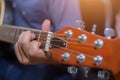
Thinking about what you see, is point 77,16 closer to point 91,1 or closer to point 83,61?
point 91,1

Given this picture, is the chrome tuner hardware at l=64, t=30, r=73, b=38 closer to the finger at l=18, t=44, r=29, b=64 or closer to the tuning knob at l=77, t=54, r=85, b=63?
the tuning knob at l=77, t=54, r=85, b=63

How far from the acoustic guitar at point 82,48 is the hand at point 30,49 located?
2cm

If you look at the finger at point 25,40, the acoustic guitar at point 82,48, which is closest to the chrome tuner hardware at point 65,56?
the acoustic guitar at point 82,48

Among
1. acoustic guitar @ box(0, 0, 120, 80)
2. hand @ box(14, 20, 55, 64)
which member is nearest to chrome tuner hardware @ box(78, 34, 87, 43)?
acoustic guitar @ box(0, 0, 120, 80)

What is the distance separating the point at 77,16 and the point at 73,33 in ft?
0.71

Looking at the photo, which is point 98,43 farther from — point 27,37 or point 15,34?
point 15,34

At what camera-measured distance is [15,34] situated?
98cm

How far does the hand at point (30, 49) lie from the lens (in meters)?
0.84

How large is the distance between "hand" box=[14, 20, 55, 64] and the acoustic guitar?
0.7 inches

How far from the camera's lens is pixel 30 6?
1.04 m

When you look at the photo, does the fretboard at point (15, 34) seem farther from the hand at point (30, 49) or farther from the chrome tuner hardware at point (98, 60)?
the chrome tuner hardware at point (98, 60)

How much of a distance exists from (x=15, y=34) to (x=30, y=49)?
0.49ft

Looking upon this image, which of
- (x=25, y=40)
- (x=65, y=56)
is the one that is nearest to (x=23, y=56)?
(x=25, y=40)

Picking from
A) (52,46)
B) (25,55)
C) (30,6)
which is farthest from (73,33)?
(30,6)
